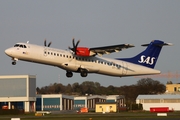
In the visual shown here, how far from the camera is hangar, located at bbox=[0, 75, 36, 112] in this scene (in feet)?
314

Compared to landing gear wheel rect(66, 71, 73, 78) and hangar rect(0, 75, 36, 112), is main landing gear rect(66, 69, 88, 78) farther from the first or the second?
hangar rect(0, 75, 36, 112)

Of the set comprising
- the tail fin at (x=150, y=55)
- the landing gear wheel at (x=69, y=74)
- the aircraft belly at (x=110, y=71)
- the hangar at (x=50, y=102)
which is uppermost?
the tail fin at (x=150, y=55)

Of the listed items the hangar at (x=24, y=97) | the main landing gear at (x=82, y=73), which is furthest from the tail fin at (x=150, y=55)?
the hangar at (x=24, y=97)

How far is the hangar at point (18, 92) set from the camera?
95.8m

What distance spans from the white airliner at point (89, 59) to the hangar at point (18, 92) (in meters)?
44.4

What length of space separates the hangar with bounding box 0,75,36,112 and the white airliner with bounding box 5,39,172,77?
44371 millimetres

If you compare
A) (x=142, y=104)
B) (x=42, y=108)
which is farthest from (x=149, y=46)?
(x=42, y=108)

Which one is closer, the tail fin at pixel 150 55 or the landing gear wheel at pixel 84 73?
the landing gear wheel at pixel 84 73

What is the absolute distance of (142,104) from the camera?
279 ft

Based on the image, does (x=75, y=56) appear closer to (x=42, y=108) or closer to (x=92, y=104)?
(x=42, y=108)

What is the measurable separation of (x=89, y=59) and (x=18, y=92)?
47.7 m

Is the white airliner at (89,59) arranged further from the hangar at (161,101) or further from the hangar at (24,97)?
the hangar at (24,97)

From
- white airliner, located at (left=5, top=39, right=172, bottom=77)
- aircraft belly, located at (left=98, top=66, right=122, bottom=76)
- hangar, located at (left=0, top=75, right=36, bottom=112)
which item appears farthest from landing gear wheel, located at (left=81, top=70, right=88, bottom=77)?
hangar, located at (left=0, top=75, right=36, bottom=112)

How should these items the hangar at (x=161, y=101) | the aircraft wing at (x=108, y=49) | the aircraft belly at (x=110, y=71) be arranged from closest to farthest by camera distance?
1. the aircraft wing at (x=108, y=49)
2. the aircraft belly at (x=110, y=71)
3. the hangar at (x=161, y=101)
